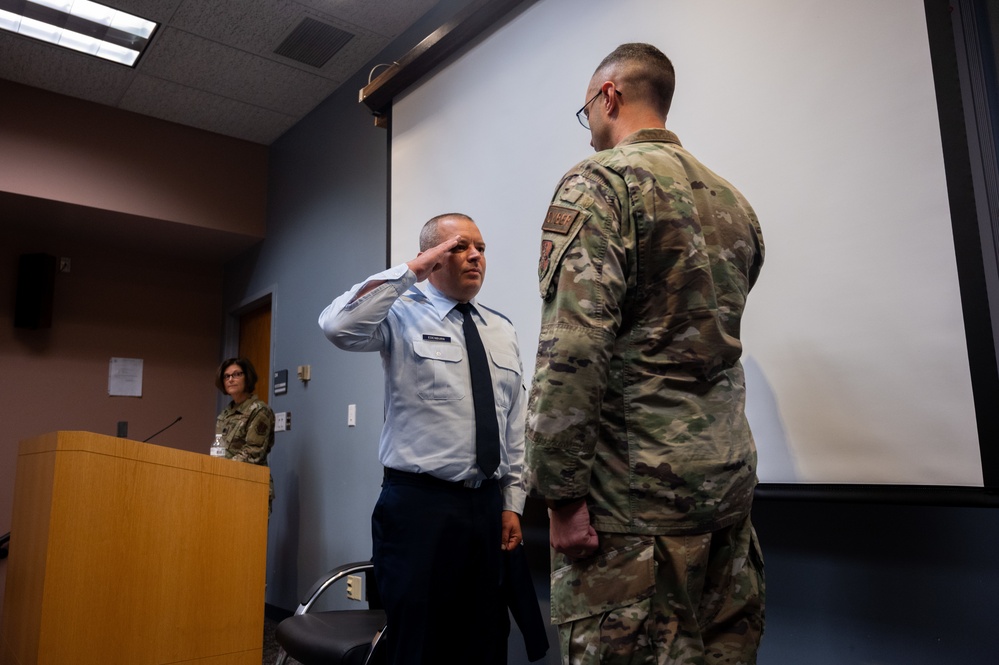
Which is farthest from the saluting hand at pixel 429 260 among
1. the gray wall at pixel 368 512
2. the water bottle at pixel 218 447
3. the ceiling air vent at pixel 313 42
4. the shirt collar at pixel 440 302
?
the ceiling air vent at pixel 313 42

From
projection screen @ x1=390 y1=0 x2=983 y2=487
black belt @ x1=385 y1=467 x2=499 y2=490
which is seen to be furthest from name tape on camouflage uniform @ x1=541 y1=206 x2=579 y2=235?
black belt @ x1=385 y1=467 x2=499 y2=490

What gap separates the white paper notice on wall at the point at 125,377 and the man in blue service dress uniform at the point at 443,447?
3.62 m

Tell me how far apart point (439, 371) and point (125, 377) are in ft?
12.6

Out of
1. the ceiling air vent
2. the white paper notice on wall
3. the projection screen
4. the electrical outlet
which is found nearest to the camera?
the projection screen

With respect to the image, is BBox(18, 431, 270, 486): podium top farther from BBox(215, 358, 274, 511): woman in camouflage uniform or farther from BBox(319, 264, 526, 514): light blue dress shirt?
BBox(215, 358, 274, 511): woman in camouflage uniform

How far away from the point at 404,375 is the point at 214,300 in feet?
13.0

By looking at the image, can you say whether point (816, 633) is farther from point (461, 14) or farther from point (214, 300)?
point (214, 300)

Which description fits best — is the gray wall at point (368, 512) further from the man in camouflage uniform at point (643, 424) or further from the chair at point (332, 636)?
the chair at point (332, 636)

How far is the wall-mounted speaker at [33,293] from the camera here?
14.8 ft

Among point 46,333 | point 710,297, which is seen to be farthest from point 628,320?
point 46,333

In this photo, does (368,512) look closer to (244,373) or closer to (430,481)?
(244,373)

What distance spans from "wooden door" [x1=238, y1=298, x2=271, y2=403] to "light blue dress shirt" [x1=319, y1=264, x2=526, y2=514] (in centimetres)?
283

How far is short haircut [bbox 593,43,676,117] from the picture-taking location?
1310 millimetres

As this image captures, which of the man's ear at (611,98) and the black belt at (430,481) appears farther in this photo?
the black belt at (430,481)
